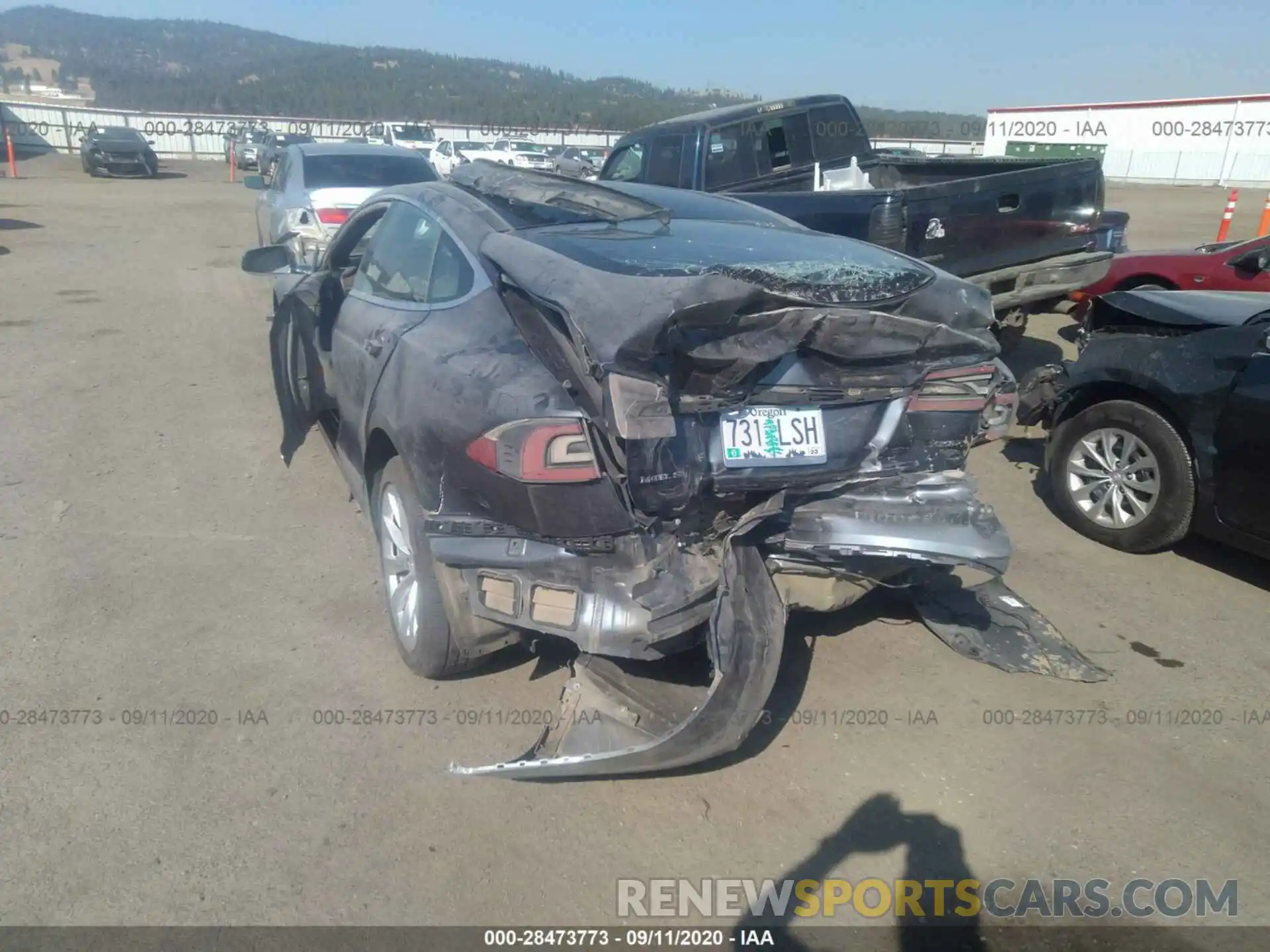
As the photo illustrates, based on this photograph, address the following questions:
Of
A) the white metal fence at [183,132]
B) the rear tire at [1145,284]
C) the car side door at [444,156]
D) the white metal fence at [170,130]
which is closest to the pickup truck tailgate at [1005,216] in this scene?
the rear tire at [1145,284]

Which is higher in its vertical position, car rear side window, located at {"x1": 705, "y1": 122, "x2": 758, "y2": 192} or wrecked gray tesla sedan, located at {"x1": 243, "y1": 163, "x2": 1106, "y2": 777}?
car rear side window, located at {"x1": 705, "y1": 122, "x2": 758, "y2": 192}

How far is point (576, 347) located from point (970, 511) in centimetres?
139

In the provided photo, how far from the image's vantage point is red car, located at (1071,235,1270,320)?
302 inches

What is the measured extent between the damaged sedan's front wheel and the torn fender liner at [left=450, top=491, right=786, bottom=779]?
1.67 feet

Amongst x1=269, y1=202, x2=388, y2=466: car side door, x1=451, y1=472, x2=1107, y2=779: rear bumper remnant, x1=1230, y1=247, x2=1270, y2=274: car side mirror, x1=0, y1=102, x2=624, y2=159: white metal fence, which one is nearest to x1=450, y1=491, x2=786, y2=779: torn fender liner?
x1=451, y1=472, x2=1107, y2=779: rear bumper remnant

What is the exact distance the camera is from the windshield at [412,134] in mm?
35844

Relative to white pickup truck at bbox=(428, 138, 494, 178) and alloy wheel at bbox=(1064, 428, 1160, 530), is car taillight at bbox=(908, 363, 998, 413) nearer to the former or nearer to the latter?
alloy wheel at bbox=(1064, 428, 1160, 530)

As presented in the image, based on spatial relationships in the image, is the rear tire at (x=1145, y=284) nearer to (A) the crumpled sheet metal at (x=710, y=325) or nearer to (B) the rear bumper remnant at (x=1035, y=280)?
(B) the rear bumper remnant at (x=1035, y=280)

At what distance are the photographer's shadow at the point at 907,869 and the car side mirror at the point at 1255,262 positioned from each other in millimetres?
6052

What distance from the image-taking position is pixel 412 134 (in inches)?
1435

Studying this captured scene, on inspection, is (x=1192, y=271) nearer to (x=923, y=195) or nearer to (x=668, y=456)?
(x=923, y=195)

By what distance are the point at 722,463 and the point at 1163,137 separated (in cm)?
4618

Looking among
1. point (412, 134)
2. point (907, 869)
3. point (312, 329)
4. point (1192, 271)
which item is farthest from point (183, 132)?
point (907, 869)

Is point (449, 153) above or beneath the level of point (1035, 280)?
above
